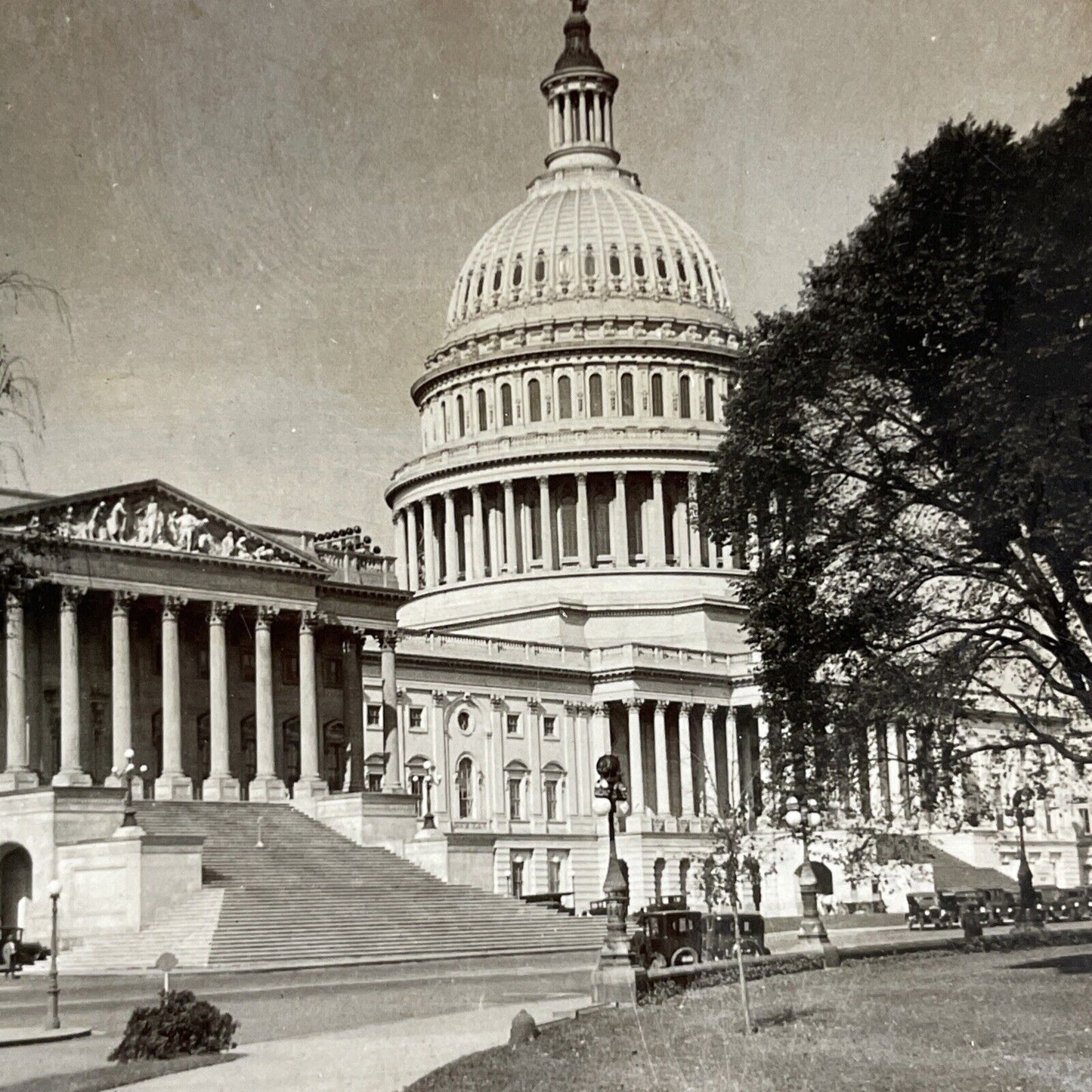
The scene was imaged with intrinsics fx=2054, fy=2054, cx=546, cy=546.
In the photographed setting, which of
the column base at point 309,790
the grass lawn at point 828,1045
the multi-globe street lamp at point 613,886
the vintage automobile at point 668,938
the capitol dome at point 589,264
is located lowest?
the grass lawn at point 828,1045

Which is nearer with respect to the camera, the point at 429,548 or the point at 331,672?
the point at 331,672

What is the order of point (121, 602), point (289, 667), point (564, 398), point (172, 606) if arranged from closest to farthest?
1. point (121, 602)
2. point (172, 606)
3. point (289, 667)
4. point (564, 398)

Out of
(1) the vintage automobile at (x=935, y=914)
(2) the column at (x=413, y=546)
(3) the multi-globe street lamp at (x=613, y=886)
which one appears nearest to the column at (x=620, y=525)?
(2) the column at (x=413, y=546)

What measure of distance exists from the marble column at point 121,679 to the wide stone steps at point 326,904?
128 inches

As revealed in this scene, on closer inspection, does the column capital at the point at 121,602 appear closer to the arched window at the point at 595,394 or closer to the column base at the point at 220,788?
the column base at the point at 220,788

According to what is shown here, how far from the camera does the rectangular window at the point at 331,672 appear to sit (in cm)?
8188

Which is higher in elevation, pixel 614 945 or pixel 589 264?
pixel 589 264

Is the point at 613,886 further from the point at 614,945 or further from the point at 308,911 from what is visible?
the point at 308,911

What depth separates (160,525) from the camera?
237 feet

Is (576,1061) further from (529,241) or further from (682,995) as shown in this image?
(529,241)

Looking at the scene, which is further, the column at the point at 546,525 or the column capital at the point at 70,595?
the column at the point at 546,525

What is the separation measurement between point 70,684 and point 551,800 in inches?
1590

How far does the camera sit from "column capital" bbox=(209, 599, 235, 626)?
73875 millimetres

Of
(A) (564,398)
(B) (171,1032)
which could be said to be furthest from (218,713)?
(A) (564,398)
